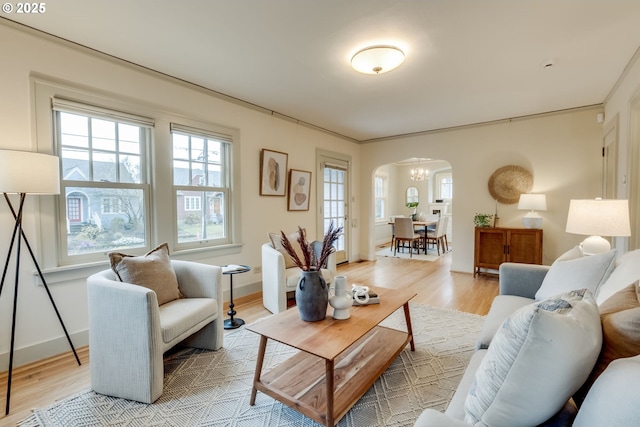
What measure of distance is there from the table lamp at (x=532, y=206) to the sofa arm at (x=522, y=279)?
222 centimetres

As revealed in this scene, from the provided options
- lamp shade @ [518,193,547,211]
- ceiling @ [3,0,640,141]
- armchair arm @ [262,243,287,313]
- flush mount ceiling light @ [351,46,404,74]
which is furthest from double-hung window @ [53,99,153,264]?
lamp shade @ [518,193,547,211]

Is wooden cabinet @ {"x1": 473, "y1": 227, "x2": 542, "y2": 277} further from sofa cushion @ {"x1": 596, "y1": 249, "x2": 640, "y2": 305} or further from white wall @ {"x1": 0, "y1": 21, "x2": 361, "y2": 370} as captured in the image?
white wall @ {"x1": 0, "y1": 21, "x2": 361, "y2": 370}

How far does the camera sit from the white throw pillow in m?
1.65

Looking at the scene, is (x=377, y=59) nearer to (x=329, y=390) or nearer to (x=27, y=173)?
(x=329, y=390)

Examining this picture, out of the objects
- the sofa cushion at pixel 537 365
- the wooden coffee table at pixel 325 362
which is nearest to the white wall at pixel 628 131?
the wooden coffee table at pixel 325 362

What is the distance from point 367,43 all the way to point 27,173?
2.50 metres

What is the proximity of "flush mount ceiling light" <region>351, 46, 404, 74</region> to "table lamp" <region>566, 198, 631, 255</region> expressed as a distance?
1.97 m

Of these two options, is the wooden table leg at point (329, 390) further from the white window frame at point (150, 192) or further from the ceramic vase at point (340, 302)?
the white window frame at point (150, 192)

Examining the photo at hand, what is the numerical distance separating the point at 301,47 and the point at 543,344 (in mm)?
2441

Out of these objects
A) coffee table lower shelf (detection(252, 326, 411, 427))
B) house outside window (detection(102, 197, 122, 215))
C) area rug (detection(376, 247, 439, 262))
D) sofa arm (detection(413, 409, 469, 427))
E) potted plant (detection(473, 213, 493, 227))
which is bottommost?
area rug (detection(376, 247, 439, 262))

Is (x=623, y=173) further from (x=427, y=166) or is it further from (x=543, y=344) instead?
(x=427, y=166)

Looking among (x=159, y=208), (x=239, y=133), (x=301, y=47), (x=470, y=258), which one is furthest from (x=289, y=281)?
(x=470, y=258)

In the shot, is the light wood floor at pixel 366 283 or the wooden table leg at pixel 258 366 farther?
the light wood floor at pixel 366 283

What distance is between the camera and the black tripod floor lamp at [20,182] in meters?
1.76
